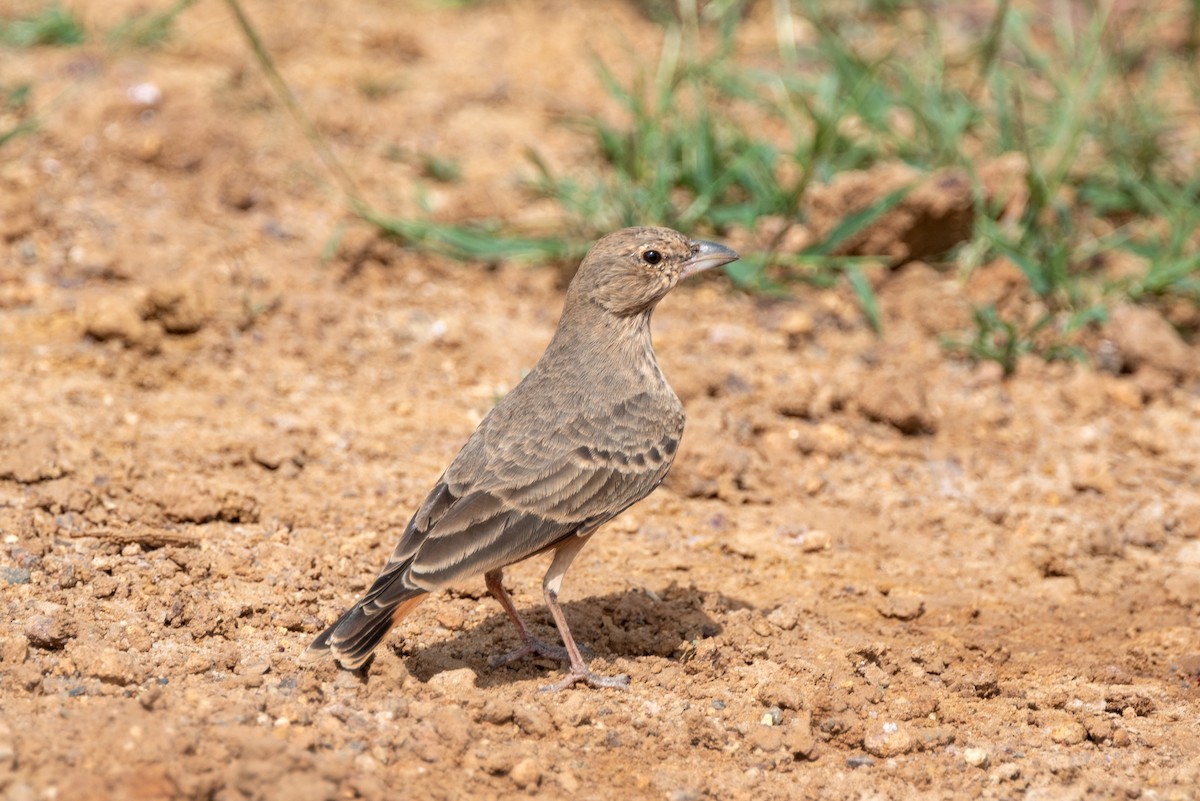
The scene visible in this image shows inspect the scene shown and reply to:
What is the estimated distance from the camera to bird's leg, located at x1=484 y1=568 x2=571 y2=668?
529 cm

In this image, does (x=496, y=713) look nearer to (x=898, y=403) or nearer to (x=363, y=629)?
(x=363, y=629)

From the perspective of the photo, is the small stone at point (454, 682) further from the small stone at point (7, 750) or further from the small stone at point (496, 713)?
the small stone at point (7, 750)

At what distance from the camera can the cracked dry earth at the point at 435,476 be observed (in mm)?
4453

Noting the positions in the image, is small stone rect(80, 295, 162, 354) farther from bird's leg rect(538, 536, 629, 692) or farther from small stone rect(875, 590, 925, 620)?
small stone rect(875, 590, 925, 620)

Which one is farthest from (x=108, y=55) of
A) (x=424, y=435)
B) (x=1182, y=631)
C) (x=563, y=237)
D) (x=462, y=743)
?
(x=1182, y=631)

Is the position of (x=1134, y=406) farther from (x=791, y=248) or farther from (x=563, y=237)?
(x=563, y=237)

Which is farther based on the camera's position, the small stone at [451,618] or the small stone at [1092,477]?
the small stone at [1092,477]

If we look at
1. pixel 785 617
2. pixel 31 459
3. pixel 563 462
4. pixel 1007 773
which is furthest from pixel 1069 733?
pixel 31 459

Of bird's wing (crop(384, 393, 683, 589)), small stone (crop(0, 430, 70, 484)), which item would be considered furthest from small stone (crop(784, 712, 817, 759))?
small stone (crop(0, 430, 70, 484))

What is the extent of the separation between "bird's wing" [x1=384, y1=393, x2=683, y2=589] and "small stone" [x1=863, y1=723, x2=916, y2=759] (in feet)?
4.05

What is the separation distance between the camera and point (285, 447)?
6375 mm

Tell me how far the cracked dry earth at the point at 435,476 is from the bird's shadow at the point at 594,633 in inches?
0.7

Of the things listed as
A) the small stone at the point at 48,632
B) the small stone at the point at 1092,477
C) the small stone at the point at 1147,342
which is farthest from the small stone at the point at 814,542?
the small stone at the point at 48,632

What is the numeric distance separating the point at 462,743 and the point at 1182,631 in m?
3.05
